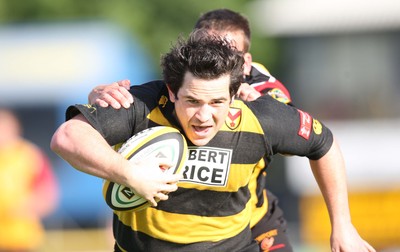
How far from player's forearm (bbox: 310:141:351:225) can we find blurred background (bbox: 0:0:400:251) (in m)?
9.80

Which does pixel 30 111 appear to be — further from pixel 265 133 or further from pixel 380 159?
pixel 265 133

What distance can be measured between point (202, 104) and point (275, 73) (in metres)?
18.1

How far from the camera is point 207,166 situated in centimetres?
545

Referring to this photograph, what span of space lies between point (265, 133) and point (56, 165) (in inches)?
500

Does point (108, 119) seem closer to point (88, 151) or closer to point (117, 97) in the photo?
point (117, 97)

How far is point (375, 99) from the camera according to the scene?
22.6 metres

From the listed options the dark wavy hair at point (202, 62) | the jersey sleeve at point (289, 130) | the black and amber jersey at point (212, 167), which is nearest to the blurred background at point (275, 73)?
the jersey sleeve at point (289, 130)

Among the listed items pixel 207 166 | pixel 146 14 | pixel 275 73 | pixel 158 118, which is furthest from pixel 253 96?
pixel 275 73

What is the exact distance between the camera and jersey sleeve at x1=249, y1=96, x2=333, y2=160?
554cm

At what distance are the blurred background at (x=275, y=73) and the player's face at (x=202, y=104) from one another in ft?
34.8

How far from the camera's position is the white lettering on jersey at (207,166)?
5426 millimetres

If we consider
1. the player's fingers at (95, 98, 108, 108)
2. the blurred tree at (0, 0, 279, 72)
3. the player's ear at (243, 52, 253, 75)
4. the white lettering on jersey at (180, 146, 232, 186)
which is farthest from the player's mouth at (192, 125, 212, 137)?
the blurred tree at (0, 0, 279, 72)

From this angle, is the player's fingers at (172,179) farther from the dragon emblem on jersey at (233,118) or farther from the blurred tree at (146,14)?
the blurred tree at (146,14)

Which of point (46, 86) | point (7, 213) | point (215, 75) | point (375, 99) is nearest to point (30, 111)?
point (46, 86)
